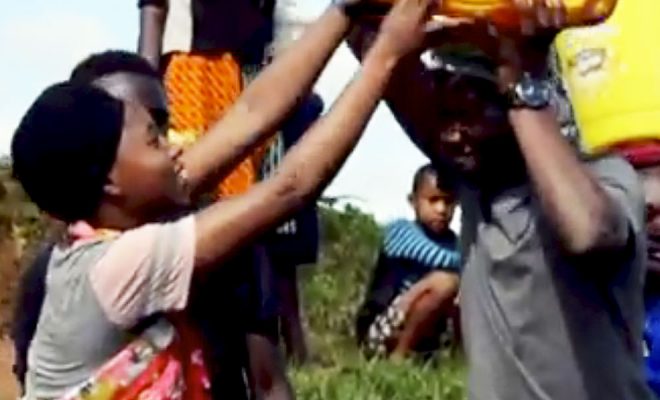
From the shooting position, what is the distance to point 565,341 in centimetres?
469

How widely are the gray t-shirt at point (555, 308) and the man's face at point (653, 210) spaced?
34.4 inches

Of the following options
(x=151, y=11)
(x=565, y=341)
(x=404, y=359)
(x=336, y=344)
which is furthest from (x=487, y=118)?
(x=336, y=344)

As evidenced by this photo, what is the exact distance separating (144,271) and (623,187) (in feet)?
2.90

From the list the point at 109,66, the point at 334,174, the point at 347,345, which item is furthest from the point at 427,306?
the point at 334,174

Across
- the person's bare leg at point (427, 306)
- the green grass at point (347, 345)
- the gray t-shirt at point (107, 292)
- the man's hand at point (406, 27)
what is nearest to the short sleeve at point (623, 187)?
the man's hand at point (406, 27)

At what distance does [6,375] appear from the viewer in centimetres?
1043

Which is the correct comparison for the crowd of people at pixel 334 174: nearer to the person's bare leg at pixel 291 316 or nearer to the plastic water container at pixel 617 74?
the plastic water container at pixel 617 74

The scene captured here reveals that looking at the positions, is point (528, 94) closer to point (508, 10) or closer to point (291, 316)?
point (508, 10)

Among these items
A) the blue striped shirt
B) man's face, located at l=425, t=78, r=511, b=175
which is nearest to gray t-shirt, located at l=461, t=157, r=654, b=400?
man's face, located at l=425, t=78, r=511, b=175

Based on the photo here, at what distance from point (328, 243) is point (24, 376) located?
6523 mm

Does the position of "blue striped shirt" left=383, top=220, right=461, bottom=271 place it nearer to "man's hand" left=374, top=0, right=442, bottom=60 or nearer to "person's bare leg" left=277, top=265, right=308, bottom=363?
"person's bare leg" left=277, top=265, right=308, bottom=363

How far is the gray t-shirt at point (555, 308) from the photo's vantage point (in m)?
4.66

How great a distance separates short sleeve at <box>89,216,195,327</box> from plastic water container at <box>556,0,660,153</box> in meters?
1.41

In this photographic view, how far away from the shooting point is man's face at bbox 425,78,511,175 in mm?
4676
